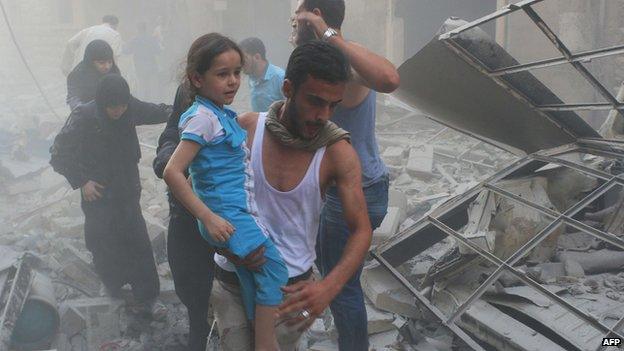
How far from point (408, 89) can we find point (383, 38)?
7.93 meters

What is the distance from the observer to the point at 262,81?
4.88 metres

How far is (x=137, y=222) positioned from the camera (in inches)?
181

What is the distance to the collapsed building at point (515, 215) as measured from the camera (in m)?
3.30

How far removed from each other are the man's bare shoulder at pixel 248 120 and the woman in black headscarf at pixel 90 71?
3180 millimetres

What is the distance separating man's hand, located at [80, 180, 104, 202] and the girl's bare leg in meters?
2.63

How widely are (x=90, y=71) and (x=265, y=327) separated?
3853 millimetres

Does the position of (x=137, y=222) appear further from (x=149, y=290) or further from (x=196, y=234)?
(x=196, y=234)

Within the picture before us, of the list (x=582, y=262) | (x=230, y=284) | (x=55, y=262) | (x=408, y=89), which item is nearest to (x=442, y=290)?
(x=582, y=262)

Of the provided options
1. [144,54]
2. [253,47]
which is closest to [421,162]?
[253,47]

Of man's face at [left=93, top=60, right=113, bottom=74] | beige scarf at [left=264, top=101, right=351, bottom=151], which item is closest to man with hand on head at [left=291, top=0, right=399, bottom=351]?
beige scarf at [left=264, top=101, right=351, bottom=151]

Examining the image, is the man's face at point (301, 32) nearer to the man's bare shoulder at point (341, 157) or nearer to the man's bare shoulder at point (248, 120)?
the man's bare shoulder at point (248, 120)

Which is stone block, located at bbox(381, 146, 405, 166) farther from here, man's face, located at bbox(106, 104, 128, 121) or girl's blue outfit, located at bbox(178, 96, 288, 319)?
girl's blue outfit, located at bbox(178, 96, 288, 319)

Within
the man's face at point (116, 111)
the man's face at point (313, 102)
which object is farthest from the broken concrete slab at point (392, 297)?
the man's face at point (116, 111)

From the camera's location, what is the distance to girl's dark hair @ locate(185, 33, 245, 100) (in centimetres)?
231
